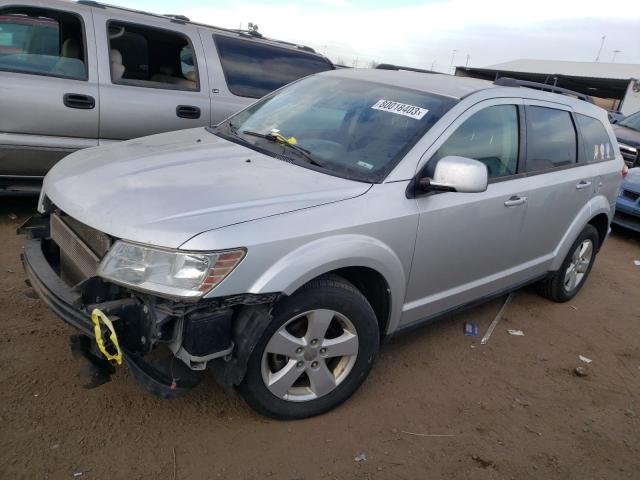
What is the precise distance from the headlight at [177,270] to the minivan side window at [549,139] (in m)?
2.43

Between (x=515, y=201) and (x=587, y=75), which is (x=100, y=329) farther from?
(x=587, y=75)

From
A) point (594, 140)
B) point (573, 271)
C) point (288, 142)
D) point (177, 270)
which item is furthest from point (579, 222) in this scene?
point (177, 270)

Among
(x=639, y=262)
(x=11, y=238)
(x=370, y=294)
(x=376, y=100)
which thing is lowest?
(x=639, y=262)

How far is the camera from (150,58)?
5328 millimetres

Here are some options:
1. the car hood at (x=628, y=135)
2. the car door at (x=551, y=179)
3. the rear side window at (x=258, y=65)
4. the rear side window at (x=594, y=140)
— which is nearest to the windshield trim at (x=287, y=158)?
the car door at (x=551, y=179)

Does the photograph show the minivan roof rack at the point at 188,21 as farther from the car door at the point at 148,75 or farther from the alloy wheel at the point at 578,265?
the alloy wheel at the point at 578,265

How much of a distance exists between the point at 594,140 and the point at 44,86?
4656 millimetres

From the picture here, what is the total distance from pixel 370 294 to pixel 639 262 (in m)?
5.07

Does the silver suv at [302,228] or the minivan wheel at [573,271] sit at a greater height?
the silver suv at [302,228]

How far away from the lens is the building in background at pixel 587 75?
24219mm

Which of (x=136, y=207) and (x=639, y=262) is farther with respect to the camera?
(x=639, y=262)

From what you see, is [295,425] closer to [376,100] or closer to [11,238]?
[376,100]

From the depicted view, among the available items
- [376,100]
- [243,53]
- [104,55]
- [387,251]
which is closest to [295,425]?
[387,251]

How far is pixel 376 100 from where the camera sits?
328 centimetres
